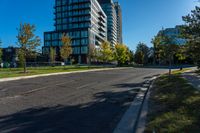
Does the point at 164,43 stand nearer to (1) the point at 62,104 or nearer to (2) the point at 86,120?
(1) the point at 62,104

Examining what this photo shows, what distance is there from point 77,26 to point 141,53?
30538 millimetres

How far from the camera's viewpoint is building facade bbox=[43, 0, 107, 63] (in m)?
96.5

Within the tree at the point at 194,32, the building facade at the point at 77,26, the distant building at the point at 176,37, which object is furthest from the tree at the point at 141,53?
the tree at the point at 194,32

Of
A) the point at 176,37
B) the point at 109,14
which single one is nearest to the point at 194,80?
the point at 176,37

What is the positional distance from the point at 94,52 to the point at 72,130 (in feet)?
243

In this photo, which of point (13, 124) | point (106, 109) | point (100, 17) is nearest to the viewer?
point (13, 124)

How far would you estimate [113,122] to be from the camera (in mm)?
6781

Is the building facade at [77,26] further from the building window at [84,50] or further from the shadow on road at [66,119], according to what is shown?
the shadow on road at [66,119]

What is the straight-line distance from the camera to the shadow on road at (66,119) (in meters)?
6.02

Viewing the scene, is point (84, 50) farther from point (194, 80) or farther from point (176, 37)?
point (176, 37)

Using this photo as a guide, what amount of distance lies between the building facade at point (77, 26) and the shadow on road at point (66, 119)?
85.2 metres

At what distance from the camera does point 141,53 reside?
95.1 m

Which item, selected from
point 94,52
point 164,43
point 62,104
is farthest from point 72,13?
point 62,104

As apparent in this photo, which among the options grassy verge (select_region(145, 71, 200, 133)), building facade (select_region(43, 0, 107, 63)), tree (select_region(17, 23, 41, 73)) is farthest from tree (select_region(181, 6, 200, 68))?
building facade (select_region(43, 0, 107, 63))
